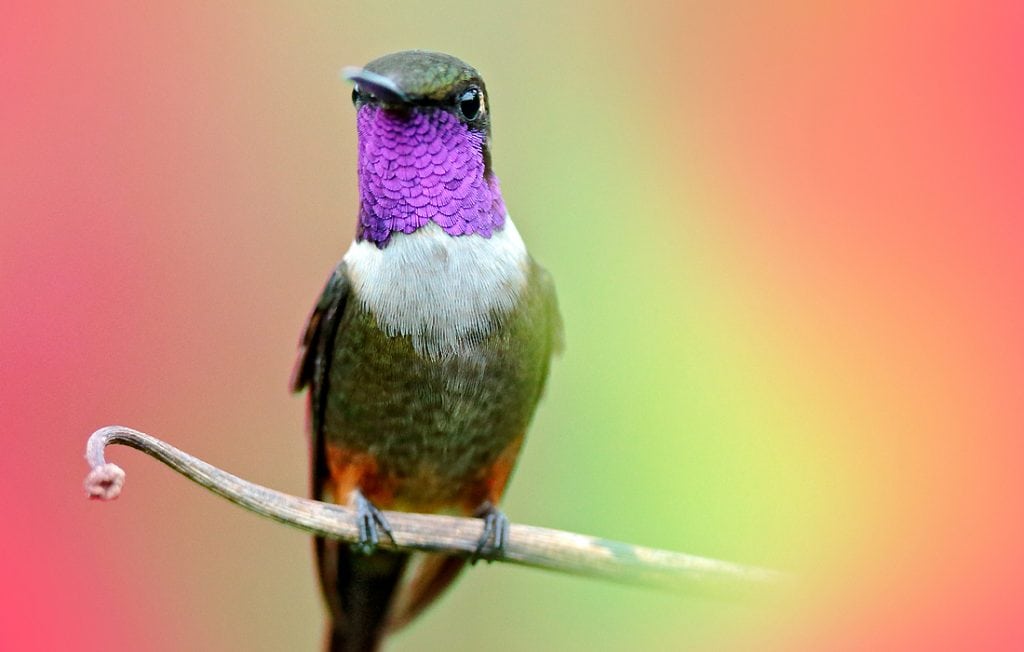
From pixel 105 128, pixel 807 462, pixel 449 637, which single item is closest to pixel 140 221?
pixel 105 128

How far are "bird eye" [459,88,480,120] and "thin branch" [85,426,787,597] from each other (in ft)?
1.40

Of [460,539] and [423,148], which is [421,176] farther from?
[460,539]

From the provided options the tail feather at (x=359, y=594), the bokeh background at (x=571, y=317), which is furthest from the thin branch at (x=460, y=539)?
the tail feather at (x=359, y=594)

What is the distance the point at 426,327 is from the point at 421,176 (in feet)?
0.57

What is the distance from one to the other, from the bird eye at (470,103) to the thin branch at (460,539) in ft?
1.40

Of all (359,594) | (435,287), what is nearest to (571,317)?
(435,287)

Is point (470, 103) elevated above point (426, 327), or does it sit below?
above

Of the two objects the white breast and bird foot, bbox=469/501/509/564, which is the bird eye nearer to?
the white breast

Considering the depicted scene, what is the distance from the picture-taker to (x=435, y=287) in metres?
1.16

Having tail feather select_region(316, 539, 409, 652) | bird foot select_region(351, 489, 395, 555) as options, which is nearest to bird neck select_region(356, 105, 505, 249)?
bird foot select_region(351, 489, 395, 555)

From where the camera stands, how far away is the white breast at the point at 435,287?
3.80 feet

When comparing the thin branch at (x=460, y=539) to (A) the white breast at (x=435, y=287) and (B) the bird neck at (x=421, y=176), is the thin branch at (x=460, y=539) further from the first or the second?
(B) the bird neck at (x=421, y=176)

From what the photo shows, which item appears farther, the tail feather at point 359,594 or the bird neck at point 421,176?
the tail feather at point 359,594

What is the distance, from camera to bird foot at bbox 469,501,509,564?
1.11 meters
